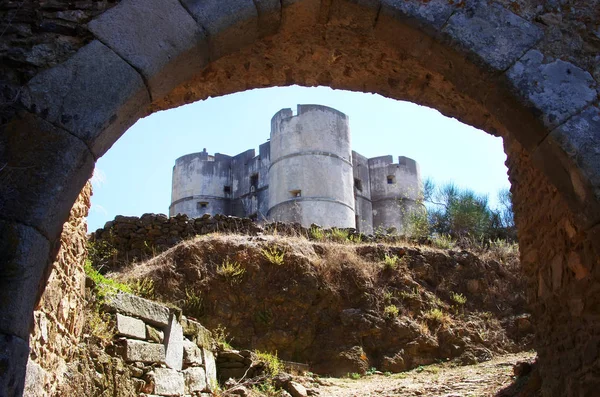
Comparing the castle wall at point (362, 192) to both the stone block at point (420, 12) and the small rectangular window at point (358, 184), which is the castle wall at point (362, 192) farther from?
the stone block at point (420, 12)

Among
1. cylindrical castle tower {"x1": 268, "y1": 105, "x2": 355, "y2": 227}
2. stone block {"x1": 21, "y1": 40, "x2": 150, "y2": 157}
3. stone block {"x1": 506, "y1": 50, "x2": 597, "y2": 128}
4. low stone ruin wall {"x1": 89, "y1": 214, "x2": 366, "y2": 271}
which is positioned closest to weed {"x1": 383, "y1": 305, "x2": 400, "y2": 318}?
low stone ruin wall {"x1": 89, "y1": 214, "x2": 366, "y2": 271}

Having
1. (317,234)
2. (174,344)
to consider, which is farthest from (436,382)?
(317,234)

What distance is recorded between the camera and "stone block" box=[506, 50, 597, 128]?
310cm

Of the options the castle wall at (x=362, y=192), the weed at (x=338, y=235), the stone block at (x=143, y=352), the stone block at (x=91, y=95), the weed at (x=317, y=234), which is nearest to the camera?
the stone block at (x=91, y=95)

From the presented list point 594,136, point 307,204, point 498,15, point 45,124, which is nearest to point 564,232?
point 594,136

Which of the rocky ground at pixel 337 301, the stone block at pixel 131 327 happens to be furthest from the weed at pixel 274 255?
the stone block at pixel 131 327

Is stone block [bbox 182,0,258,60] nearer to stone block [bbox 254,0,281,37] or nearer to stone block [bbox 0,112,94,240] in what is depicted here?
stone block [bbox 254,0,281,37]

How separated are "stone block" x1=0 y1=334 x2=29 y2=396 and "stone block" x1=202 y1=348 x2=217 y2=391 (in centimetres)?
440

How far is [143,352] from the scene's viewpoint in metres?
5.39

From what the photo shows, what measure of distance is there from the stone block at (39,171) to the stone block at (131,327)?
275cm

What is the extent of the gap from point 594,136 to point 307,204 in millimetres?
18042

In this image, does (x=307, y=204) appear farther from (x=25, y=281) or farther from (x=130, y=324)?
(x=25, y=281)

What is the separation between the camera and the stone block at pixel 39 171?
2475 millimetres

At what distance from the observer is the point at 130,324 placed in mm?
5383
